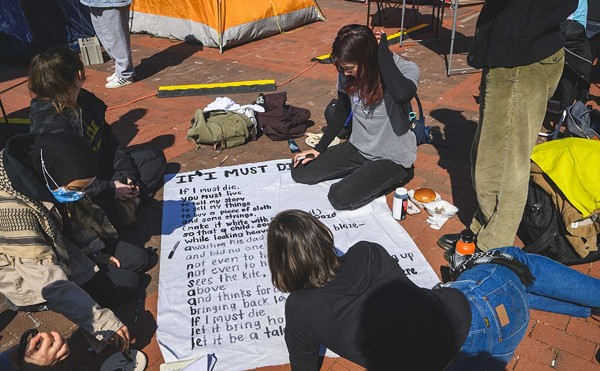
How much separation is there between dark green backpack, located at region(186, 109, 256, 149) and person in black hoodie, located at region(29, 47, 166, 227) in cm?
66

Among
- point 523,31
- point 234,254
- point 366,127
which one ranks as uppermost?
point 523,31

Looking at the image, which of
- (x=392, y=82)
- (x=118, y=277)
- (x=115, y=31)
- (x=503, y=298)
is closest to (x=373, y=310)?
(x=503, y=298)

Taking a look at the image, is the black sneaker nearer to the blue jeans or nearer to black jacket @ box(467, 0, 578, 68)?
the blue jeans

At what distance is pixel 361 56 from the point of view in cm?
346

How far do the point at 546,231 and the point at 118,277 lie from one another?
2822 millimetres

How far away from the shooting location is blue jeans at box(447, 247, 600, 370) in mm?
2186

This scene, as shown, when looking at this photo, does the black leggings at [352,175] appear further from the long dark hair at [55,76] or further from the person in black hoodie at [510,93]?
the long dark hair at [55,76]

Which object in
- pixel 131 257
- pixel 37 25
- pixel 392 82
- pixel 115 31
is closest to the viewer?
pixel 131 257

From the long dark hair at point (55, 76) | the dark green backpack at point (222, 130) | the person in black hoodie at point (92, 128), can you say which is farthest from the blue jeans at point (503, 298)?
the dark green backpack at point (222, 130)

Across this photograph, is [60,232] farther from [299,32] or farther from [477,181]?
[299,32]

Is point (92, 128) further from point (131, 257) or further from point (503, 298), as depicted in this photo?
point (503, 298)

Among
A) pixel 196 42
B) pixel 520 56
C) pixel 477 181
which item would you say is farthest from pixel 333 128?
pixel 196 42

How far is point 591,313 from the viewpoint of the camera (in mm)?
2846

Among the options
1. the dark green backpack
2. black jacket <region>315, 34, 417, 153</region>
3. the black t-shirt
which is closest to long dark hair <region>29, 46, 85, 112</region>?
the dark green backpack
